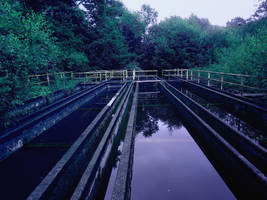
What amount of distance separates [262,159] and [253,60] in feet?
33.6

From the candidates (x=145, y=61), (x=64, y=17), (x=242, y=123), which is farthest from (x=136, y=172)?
(x=145, y=61)

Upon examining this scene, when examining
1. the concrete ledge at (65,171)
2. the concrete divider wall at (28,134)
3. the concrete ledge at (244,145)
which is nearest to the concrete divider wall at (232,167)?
the concrete ledge at (244,145)

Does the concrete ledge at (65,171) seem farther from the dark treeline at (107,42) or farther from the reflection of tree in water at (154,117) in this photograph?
the dark treeline at (107,42)

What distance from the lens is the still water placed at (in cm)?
348

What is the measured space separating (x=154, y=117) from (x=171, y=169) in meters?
4.26

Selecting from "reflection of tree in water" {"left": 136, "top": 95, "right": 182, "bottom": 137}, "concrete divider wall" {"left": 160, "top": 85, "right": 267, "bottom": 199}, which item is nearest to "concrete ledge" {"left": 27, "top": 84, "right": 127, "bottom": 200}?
"reflection of tree in water" {"left": 136, "top": 95, "right": 182, "bottom": 137}

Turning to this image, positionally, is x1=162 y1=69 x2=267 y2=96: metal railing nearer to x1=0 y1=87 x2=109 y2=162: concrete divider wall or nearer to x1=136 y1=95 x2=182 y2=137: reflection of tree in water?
x1=136 y1=95 x2=182 y2=137: reflection of tree in water

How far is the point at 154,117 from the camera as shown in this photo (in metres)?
8.48

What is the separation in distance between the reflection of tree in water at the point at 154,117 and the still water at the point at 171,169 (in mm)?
42

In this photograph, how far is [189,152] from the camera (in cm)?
510

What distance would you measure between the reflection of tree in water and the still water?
0.04 meters

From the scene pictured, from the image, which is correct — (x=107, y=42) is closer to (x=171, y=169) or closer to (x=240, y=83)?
(x=240, y=83)

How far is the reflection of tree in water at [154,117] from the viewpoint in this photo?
23.3ft

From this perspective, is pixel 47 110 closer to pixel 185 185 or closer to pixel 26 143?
pixel 26 143
